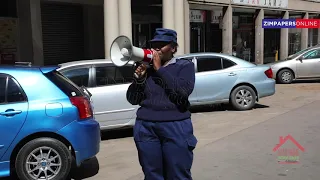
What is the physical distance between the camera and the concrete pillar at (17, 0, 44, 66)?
1415 cm

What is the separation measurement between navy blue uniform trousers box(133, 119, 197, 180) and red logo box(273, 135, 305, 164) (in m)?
3.01

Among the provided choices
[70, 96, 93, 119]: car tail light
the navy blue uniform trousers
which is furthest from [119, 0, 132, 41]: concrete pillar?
the navy blue uniform trousers

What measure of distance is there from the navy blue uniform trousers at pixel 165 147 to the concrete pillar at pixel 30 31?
11796 mm

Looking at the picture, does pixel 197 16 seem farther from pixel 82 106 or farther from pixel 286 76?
pixel 82 106

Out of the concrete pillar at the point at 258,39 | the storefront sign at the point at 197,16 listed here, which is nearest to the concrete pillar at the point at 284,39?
the concrete pillar at the point at 258,39

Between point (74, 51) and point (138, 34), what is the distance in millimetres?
4026

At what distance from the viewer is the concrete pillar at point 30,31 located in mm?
14148

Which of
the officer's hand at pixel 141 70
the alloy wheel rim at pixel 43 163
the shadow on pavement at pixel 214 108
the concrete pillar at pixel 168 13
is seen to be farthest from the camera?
the concrete pillar at pixel 168 13

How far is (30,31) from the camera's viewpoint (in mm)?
14148

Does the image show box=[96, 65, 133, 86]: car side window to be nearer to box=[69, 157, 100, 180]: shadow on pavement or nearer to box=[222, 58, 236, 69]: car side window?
box=[69, 157, 100, 180]: shadow on pavement

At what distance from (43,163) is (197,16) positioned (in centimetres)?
1757

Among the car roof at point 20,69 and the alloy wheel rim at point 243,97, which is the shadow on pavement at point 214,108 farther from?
the car roof at point 20,69

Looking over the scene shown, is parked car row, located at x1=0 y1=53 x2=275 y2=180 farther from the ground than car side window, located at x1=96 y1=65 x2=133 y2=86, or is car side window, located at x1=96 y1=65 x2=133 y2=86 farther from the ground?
car side window, located at x1=96 y1=65 x2=133 y2=86

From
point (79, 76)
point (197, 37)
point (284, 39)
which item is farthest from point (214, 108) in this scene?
point (284, 39)
